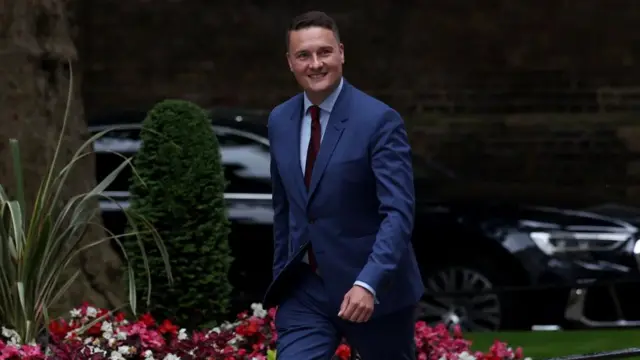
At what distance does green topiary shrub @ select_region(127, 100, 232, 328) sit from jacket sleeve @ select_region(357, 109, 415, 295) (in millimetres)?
3535

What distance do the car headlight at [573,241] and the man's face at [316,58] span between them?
5904 mm

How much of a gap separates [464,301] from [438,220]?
0.58m

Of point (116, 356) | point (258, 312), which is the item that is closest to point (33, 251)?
point (116, 356)

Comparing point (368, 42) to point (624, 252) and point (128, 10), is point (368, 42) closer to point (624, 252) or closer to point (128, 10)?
point (128, 10)

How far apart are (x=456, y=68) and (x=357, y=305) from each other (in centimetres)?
1342

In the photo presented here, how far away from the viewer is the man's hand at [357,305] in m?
4.94

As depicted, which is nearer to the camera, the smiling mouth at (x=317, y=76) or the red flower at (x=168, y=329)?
the smiling mouth at (x=317, y=76)

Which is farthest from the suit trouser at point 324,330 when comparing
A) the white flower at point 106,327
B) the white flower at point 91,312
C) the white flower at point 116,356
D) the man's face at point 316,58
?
the white flower at point 91,312

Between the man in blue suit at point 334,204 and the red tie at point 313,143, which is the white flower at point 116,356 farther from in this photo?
the red tie at point 313,143

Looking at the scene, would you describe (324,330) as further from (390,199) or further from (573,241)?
(573,241)

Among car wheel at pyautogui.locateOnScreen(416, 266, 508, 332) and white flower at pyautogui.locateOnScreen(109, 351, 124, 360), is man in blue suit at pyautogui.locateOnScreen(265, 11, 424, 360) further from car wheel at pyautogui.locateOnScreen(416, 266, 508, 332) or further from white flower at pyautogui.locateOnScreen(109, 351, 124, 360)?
car wheel at pyautogui.locateOnScreen(416, 266, 508, 332)

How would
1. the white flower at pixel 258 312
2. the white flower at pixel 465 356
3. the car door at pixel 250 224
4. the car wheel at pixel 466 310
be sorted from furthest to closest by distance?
1. the car door at pixel 250 224
2. the car wheel at pixel 466 310
3. the white flower at pixel 258 312
4. the white flower at pixel 465 356

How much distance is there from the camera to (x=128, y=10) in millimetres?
18484

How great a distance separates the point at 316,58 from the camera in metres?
5.12
